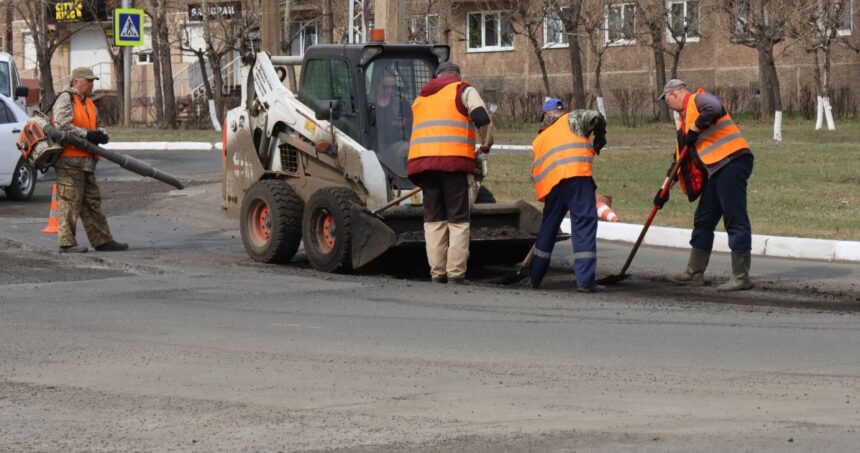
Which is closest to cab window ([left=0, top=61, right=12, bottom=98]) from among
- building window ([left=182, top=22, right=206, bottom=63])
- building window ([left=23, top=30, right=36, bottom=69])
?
building window ([left=182, top=22, right=206, bottom=63])

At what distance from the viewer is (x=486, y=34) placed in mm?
50281

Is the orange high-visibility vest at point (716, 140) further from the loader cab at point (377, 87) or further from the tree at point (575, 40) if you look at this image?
the tree at point (575, 40)

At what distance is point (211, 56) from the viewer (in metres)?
42.8

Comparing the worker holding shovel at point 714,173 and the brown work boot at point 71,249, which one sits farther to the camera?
the brown work boot at point 71,249

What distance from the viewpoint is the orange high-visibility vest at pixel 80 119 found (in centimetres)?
1441

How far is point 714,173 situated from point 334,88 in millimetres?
3410

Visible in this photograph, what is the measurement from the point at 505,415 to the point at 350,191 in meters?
6.02

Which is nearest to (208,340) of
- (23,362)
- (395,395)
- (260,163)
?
(23,362)

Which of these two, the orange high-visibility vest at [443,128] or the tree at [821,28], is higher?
the tree at [821,28]

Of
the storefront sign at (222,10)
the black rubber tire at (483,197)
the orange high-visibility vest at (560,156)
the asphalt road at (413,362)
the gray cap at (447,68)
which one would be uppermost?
the storefront sign at (222,10)

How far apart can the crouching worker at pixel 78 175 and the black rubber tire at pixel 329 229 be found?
2.62 m

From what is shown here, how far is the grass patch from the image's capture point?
16703 millimetres

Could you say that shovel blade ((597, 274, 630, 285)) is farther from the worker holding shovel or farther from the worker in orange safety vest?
the worker in orange safety vest

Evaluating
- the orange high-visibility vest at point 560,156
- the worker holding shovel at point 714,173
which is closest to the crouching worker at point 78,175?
the orange high-visibility vest at point 560,156
